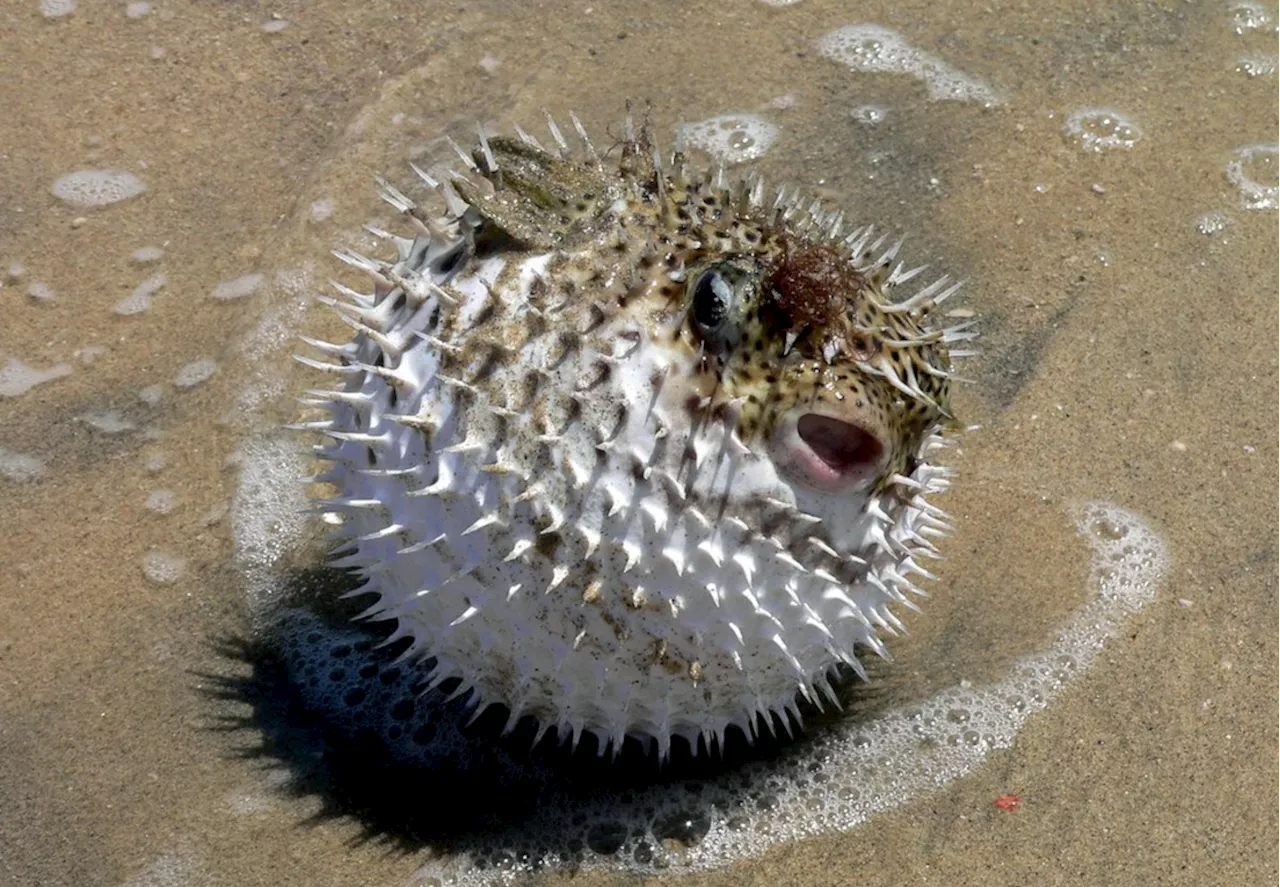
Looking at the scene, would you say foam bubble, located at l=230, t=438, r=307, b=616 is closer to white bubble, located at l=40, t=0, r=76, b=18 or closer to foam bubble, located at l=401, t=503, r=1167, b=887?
foam bubble, located at l=401, t=503, r=1167, b=887

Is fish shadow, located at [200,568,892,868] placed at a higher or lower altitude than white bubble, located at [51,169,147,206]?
lower

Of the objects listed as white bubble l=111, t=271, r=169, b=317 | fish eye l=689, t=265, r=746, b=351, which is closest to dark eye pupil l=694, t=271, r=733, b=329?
fish eye l=689, t=265, r=746, b=351

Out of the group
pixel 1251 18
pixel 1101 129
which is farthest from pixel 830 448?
pixel 1251 18

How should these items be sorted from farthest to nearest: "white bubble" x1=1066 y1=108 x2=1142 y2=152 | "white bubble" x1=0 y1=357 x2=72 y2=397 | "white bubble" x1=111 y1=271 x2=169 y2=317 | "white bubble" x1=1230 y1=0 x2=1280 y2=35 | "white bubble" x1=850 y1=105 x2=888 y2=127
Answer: "white bubble" x1=1230 y1=0 x2=1280 y2=35, "white bubble" x1=850 y1=105 x2=888 y2=127, "white bubble" x1=1066 y1=108 x2=1142 y2=152, "white bubble" x1=111 y1=271 x2=169 y2=317, "white bubble" x1=0 y1=357 x2=72 y2=397

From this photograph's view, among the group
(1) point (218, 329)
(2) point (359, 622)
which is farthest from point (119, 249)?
(2) point (359, 622)

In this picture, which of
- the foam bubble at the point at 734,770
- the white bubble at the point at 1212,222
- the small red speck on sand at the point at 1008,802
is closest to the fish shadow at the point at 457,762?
the foam bubble at the point at 734,770

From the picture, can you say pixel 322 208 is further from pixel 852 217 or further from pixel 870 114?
pixel 870 114

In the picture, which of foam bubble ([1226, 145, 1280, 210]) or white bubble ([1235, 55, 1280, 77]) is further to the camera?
white bubble ([1235, 55, 1280, 77])
